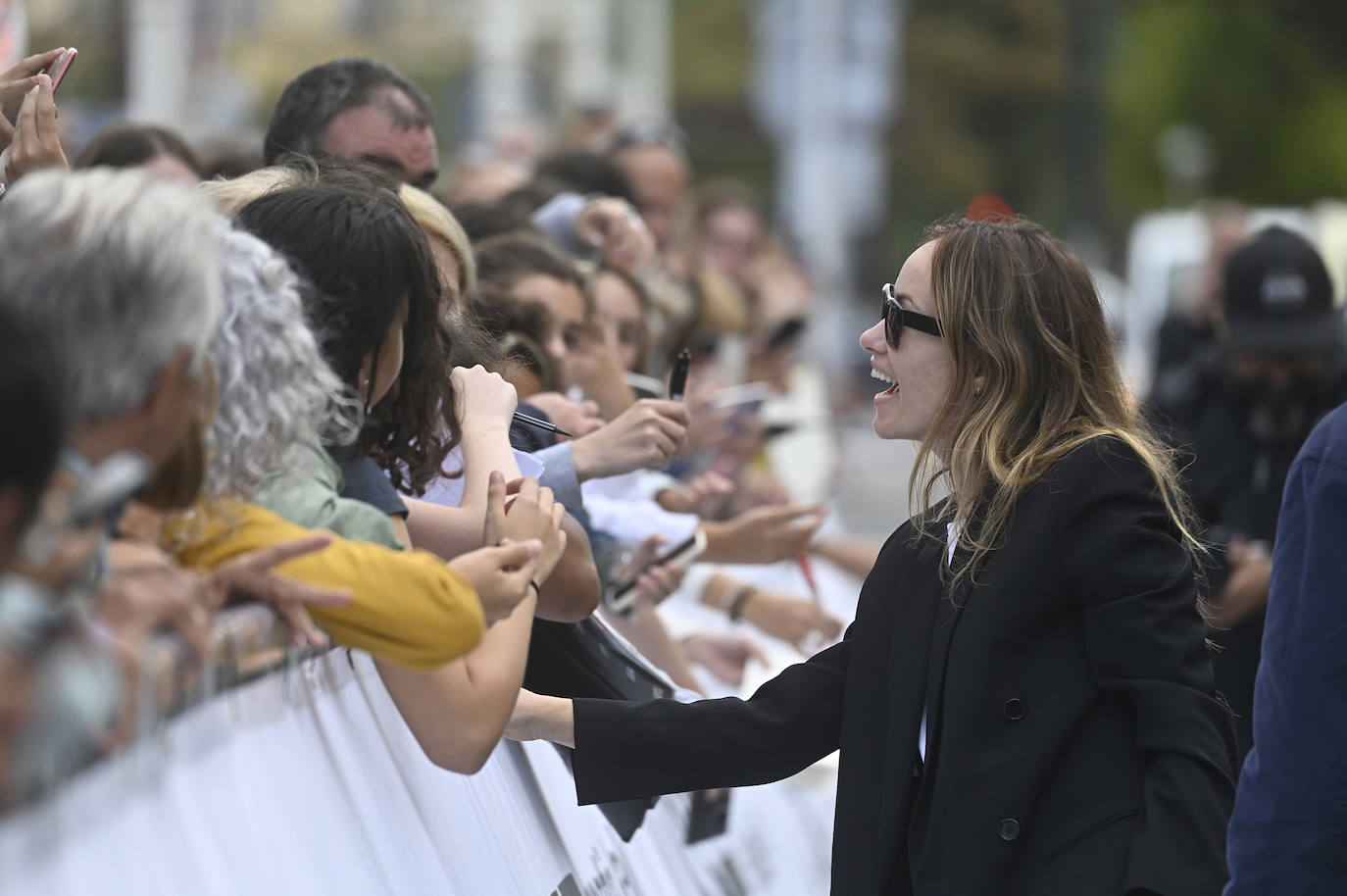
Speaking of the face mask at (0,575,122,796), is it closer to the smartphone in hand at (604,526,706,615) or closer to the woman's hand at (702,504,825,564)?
the smartphone in hand at (604,526,706,615)

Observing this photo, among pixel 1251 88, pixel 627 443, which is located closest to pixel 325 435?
pixel 627 443

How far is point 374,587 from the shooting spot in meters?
2.30

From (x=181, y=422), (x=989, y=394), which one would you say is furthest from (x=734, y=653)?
(x=181, y=422)

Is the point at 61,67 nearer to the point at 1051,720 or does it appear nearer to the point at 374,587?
the point at 374,587

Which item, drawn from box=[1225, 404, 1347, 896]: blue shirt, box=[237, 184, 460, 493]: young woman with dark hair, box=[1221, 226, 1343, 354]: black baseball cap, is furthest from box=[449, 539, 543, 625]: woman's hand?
box=[1221, 226, 1343, 354]: black baseball cap

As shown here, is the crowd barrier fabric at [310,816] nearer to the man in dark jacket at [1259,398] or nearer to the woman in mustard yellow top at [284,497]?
the woman in mustard yellow top at [284,497]

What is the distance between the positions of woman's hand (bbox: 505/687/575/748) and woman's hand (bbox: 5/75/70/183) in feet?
3.56

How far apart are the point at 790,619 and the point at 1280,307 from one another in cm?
201

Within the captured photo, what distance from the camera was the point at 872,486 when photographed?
20031 millimetres

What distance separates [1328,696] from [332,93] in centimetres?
280

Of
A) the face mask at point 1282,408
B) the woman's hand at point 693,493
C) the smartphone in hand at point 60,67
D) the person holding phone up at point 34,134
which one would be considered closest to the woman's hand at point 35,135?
the person holding phone up at point 34,134

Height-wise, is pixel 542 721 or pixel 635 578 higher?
pixel 542 721

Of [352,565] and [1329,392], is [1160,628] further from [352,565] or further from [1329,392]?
[1329,392]

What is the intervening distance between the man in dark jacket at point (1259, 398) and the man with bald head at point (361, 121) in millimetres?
2424
